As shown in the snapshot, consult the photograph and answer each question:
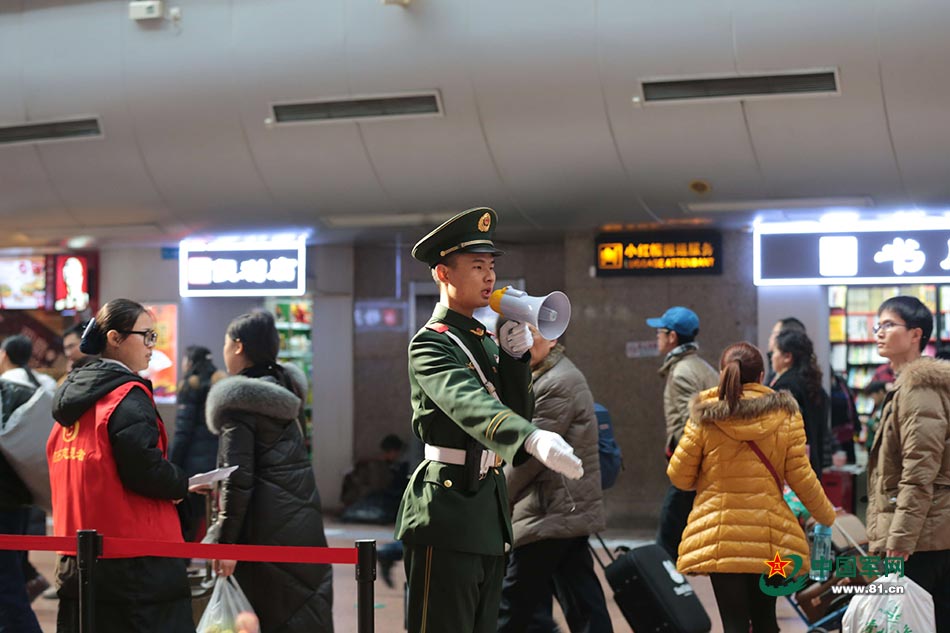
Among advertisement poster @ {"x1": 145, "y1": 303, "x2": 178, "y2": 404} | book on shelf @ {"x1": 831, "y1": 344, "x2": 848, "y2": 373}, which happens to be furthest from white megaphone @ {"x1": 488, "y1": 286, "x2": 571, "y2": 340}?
book on shelf @ {"x1": 831, "y1": 344, "x2": 848, "y2": 373}

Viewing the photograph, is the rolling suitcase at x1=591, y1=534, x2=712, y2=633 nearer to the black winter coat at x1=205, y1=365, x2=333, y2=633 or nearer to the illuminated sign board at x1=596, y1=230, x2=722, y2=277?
the black winter coat at x1=205, y1=365, x2=333, y2=633

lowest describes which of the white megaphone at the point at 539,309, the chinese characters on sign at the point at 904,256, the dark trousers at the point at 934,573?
the dark trousers at the point at 934,573

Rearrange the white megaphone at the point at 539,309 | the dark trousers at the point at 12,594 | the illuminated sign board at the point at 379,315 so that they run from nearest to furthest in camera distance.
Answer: the white megaphone at the point at 539,309
the dark trousers at the point at 12,594
the illuminated sign board at the point at 379,315

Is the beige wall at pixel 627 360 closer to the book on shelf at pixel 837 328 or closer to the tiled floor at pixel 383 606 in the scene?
the tiled floor at pixel 383 606

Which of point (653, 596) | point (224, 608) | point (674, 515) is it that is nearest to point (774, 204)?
point (674, 515)

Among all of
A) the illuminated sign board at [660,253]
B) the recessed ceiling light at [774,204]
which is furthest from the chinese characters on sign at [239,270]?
the recessed ceiling light at [774,204]

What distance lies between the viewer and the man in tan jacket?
5.06m

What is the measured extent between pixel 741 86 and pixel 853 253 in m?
1.42

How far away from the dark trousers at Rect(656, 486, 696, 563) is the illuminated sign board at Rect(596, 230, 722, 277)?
3.60 m

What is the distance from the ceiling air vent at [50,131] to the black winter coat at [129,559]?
6.47 meters

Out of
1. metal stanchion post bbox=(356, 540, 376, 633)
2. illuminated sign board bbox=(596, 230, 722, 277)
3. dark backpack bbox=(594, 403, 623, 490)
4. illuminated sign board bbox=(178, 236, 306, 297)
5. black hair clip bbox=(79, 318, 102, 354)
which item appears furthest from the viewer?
illuminated sign board bbox=(596, 230, 722, 277)

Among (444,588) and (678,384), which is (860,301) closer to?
(678,384)

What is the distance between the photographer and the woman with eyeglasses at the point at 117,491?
4.18m

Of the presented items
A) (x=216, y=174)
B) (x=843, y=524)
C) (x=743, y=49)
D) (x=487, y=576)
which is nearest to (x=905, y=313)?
(x=843, y=524)
